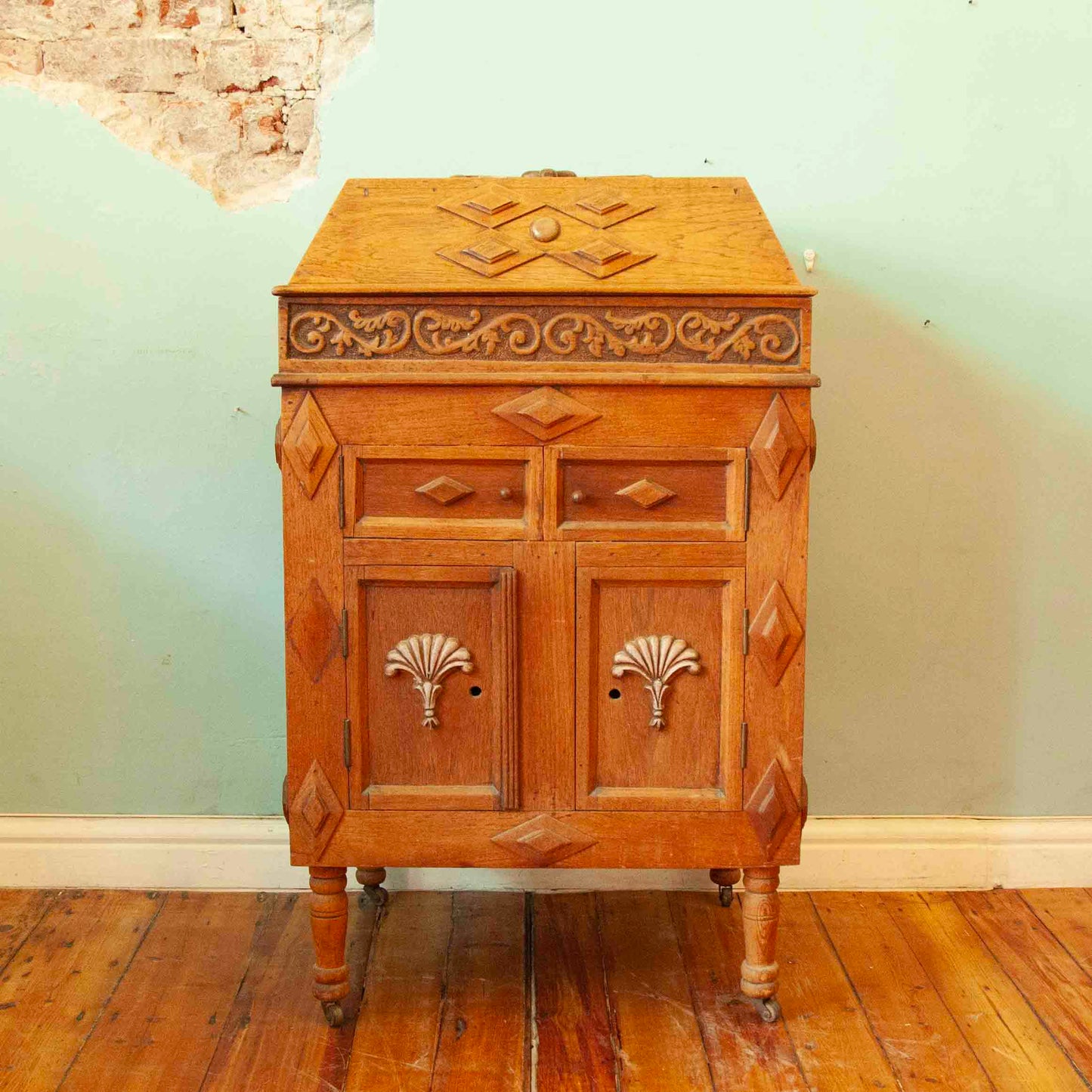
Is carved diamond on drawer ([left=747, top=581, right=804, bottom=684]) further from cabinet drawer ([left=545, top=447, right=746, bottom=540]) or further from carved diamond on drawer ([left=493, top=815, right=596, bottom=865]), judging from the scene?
carved diamond on drawer ([left=493, top=815, right=596, bottom=865])

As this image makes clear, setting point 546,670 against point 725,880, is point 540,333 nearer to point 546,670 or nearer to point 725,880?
point 546,670

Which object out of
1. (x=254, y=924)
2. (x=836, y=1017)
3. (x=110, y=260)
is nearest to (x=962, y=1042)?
(x=836, y=1017)

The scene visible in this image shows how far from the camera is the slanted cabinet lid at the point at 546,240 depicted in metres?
1.77

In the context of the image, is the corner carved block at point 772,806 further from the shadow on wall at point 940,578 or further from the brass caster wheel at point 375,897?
the brass caster wheel at point 375,897

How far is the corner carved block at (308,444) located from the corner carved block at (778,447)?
675 millimetres

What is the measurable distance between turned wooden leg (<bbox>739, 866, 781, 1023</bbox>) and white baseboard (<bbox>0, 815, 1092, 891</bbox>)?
1.69 feet

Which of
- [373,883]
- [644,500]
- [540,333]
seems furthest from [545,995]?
[540,333]

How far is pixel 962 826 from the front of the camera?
2494 millimetres

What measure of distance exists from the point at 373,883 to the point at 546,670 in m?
0.82

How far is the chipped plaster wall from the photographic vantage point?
7.49ft

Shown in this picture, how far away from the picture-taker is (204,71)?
2303mm

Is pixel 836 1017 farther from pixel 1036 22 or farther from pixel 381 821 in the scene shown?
pixel 1036 22

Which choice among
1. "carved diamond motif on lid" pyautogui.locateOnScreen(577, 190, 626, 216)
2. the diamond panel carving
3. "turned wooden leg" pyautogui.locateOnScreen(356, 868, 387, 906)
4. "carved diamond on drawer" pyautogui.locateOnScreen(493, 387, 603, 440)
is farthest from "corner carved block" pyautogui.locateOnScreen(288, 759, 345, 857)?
"carved diamond motif on lid" pyautogui.locateOnScreen(577, 190, 626, 216)

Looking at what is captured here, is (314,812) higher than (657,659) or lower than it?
lower
